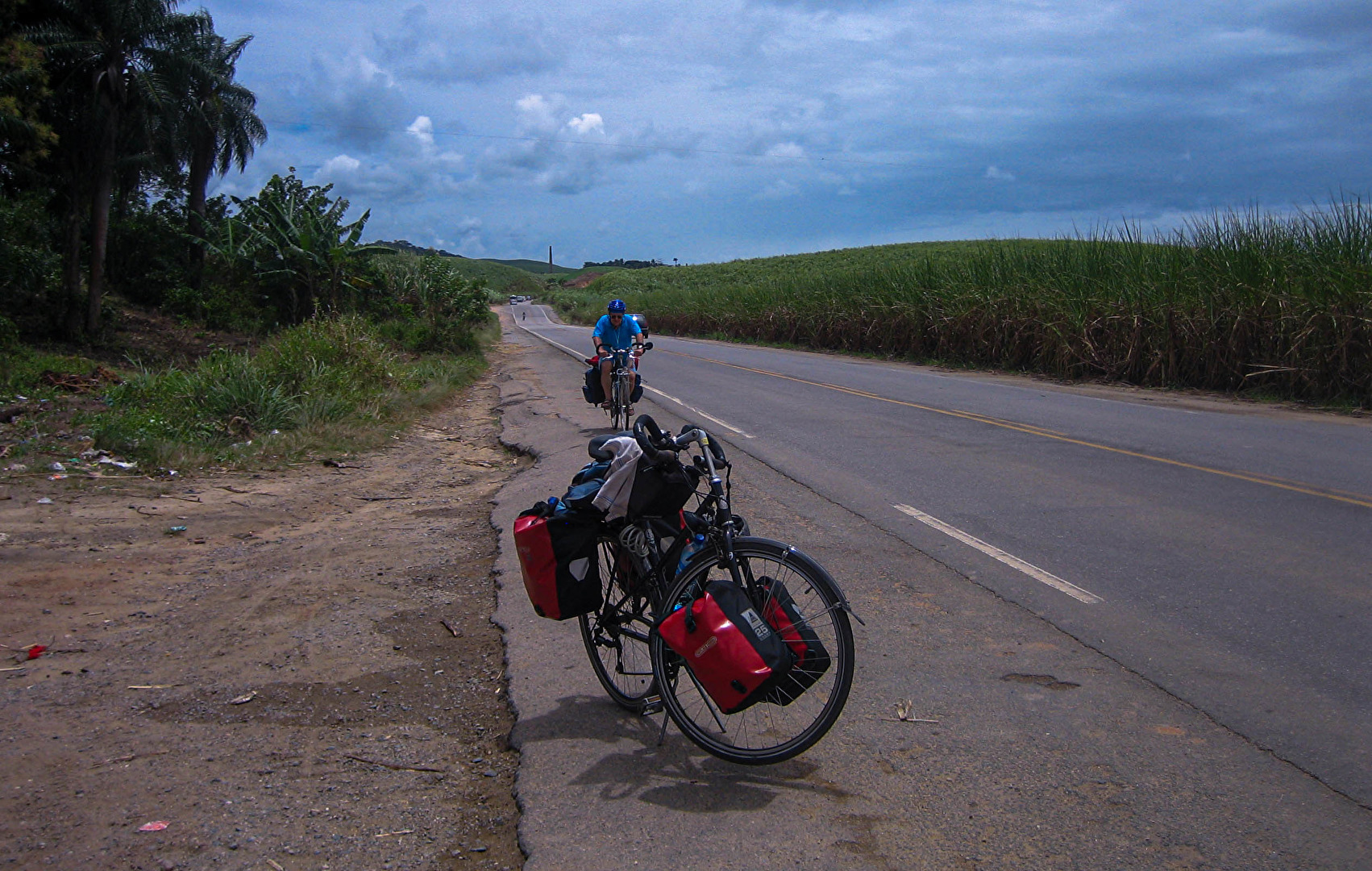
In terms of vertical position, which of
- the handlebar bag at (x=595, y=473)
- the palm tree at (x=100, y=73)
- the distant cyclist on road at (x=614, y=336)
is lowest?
the handlebar bag at (x=595, y=473)

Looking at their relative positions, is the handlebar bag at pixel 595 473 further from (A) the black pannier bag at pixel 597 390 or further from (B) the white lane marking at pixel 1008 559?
(A) the black pannier bag at pixel 597 390

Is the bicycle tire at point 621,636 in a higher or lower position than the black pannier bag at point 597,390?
lower

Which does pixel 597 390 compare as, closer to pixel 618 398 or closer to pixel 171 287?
pixel 618 398

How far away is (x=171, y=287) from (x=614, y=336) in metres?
25.4

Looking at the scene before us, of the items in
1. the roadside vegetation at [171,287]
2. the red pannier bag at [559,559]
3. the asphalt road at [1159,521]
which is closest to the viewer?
→ the red pannier bag at [559,559]

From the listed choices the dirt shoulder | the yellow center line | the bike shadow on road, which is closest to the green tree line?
the yellow center line

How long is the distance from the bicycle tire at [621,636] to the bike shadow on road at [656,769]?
113 millimetres

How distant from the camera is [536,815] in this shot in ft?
11.2

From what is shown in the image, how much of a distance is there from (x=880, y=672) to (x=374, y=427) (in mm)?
9341

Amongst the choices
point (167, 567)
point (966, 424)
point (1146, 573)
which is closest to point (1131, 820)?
point (1146, 573)

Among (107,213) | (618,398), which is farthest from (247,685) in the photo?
(107,213)

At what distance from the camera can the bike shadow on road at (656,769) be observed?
351cm

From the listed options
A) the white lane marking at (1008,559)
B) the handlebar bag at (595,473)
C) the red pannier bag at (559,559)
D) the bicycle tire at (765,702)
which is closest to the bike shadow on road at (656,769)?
the bicycle tire at (765,702)

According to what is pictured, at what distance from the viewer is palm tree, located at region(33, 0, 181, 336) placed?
76.7ft
